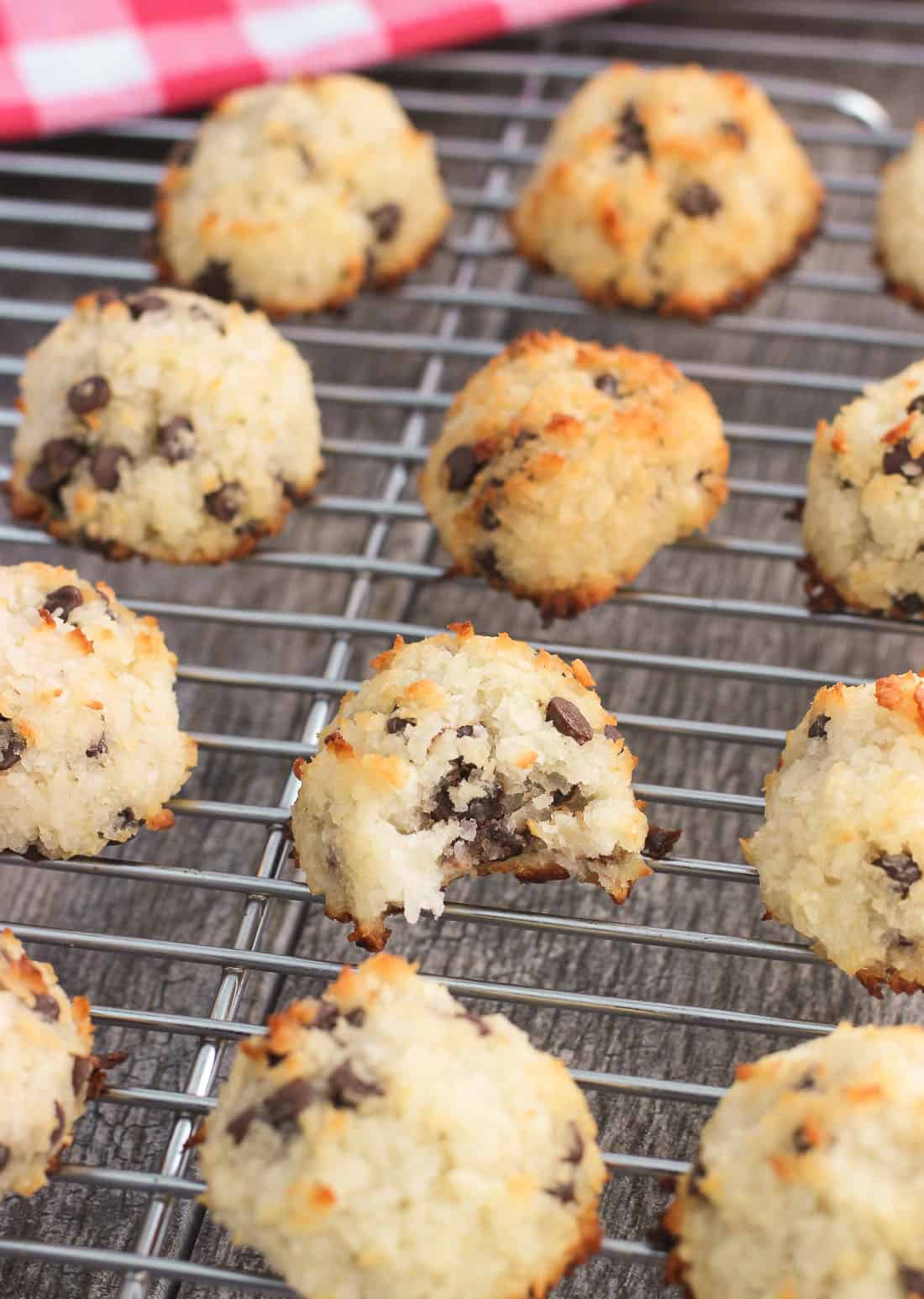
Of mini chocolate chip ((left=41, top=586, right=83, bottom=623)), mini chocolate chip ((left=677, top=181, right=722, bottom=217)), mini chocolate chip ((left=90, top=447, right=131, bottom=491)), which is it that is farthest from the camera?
mini chocolate chip ((left=677, top=181, right=722, bottom=217))

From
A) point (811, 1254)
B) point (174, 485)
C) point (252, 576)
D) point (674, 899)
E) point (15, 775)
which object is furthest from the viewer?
point (252, 576)

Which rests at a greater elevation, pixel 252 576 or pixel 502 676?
pixel 252 576

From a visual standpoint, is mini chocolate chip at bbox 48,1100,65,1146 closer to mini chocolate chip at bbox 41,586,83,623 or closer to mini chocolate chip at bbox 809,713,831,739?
mini chocolate chip at bbox 41,586,83,623

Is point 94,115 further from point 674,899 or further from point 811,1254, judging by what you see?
point 811,1254

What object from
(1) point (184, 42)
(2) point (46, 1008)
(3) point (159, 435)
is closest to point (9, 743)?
(2) point (46, 1008)

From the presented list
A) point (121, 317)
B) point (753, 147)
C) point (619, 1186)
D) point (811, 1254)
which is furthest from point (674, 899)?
point (753, 147)

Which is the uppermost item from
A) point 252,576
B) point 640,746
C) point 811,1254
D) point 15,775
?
point 252,576

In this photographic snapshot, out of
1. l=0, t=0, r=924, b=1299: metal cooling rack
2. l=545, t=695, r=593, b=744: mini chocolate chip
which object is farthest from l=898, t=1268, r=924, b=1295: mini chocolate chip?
l=545, t=695, r=593, b=744: mini chocolate chip
